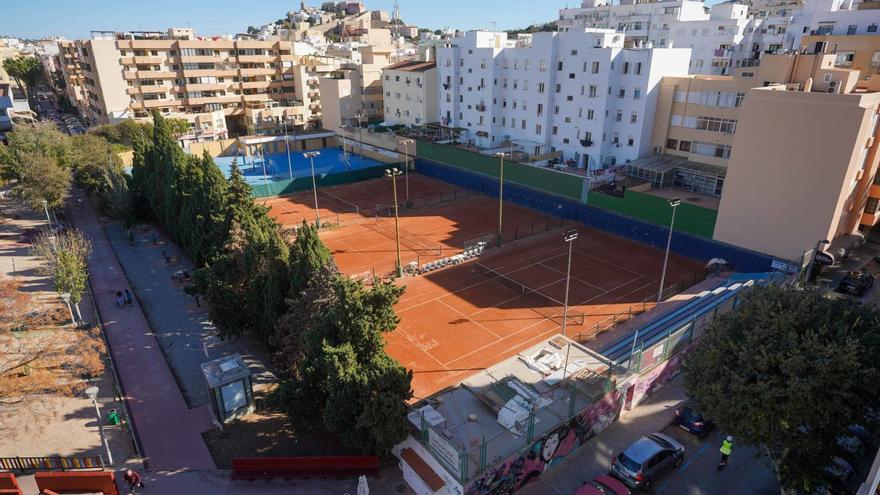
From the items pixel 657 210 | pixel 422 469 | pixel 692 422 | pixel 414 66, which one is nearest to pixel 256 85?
pixel 414 66

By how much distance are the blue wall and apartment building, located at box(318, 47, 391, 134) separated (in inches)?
808

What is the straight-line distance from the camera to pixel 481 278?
111ft

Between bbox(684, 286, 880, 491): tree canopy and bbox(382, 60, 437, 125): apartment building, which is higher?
bbox(382, 60, 437, 125): apartment building

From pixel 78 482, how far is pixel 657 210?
1500 inches

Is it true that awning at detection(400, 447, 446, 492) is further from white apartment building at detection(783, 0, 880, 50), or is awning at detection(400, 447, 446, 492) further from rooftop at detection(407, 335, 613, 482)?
white apartment building at detection(783, 0, 880, 50)

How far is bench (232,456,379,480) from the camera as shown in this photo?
17.1 metres

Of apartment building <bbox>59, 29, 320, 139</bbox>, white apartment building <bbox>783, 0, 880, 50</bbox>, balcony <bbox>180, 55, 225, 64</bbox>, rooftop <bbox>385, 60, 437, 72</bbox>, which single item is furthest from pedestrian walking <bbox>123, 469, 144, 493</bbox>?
balcony <bbox>180, 55, 225, 64</bbox>

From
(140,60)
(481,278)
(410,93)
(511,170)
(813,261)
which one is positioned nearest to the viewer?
A: (813,261)

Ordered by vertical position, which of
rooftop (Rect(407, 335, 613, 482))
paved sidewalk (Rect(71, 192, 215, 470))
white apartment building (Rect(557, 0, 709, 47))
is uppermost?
white apartment building (Rect(557, 0, 709, 47))

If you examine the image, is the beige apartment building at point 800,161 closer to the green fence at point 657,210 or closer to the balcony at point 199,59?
the green fence at point 657,210

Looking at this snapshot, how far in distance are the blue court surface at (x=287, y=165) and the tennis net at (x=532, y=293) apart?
2976 centimetres

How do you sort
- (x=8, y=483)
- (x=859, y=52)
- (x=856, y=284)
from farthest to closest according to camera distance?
(x=859, y=52), (x=856, y=284), (x=8, y=483)

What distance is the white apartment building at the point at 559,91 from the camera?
46.9m

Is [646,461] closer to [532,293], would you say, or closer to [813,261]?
[532,293]
